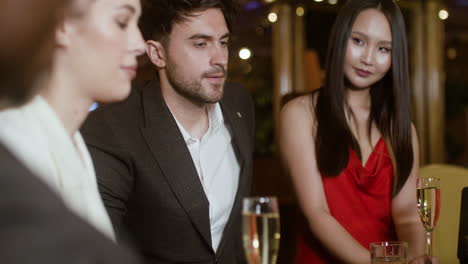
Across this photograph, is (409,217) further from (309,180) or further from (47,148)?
(47,148)

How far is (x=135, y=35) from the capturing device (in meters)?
1.07

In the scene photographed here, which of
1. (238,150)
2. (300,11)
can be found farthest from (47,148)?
(300,11)

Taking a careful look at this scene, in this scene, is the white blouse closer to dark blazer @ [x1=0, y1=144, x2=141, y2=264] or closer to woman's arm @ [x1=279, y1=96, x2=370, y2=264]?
dark blazer @ [x1=0, y1=144, x2=141, y2=264]

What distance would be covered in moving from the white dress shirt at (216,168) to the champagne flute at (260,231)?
0.97 metres

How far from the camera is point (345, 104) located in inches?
90.9

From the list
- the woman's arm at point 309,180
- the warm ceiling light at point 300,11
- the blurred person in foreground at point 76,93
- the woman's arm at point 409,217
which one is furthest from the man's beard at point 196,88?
the warm ceiling light at point 300,11

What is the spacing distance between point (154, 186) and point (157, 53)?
0.51 meters

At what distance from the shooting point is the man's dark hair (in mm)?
2078

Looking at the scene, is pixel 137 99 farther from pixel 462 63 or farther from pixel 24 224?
pixel 462 63

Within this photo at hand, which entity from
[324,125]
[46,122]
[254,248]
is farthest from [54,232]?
[324,125]

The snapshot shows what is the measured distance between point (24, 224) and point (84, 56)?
52 centimetres

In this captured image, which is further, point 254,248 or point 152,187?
point 152,187

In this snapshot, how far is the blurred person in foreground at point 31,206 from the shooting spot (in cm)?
49

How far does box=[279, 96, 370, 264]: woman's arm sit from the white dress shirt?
0.22 m
